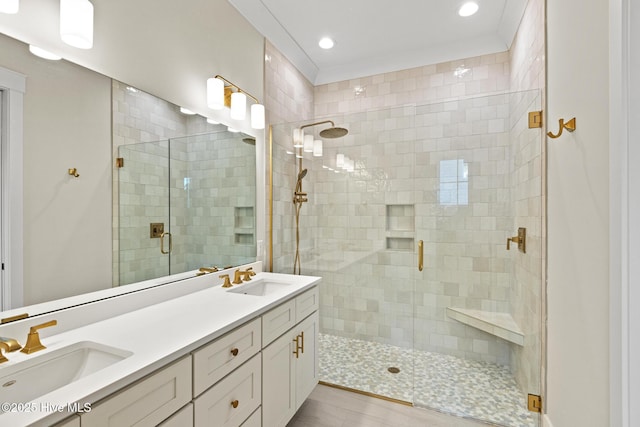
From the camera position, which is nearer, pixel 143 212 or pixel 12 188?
pixel 12 188

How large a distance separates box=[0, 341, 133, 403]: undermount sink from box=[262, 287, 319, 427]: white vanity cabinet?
68 cm

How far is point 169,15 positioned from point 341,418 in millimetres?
2682

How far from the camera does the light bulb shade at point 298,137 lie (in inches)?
111

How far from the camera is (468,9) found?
2.32 m

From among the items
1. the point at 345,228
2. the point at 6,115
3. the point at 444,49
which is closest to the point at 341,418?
the point at 345,228

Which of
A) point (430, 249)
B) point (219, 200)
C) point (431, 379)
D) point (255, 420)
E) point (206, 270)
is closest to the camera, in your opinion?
point (255, 420)

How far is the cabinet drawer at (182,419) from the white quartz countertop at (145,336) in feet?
0.60

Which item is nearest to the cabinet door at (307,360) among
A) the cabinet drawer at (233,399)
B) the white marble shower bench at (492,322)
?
the cabinet drawer at (233,399)

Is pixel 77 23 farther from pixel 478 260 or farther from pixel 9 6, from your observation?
pixel 478 260

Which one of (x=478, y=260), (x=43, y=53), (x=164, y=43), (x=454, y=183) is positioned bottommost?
(x=478, y=260)

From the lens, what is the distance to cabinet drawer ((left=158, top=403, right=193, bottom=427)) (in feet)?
3.17

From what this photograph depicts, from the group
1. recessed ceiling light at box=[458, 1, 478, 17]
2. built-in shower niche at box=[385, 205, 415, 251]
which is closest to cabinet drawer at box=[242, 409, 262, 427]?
built-in shower niche at box=[385, 205, 415, 251]
